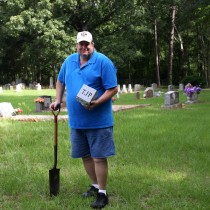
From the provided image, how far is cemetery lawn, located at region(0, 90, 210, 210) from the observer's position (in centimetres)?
431

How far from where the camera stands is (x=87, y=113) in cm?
412

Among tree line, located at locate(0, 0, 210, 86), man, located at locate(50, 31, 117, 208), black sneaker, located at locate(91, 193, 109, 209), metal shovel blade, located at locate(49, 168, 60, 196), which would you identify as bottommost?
black sneaker, located at locate(91, 193, 109, 209)

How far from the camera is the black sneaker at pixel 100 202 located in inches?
161

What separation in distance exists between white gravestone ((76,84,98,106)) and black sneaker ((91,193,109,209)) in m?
1.01

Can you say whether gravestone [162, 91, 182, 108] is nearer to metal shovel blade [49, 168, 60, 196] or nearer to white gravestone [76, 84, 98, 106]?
metal shovel blade [49, 168, 60, 196]

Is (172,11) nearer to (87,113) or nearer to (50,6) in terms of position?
(50,6)

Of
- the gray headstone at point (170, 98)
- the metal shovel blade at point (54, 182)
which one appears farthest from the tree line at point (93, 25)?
the metal shovel blade at point (54, 182)

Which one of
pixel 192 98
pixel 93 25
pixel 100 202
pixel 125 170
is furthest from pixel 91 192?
pixel 93 25

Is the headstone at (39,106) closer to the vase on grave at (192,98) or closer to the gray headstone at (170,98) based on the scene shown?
the gray headstone at (170,98)

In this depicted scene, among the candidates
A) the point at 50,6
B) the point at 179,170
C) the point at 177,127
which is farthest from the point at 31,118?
the point at 50,6

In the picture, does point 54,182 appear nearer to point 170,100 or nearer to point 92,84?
A: point 92,84

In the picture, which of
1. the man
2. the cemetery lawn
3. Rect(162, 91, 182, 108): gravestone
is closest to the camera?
the man

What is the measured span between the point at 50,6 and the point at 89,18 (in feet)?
19.2

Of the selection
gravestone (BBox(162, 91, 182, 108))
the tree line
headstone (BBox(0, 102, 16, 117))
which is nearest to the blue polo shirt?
headstone (BBox(0, 102, 16, 117))
